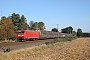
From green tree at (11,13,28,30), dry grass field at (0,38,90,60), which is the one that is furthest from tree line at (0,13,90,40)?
dry grass field at (0,38,90,60)

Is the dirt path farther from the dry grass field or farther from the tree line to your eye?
the tree line

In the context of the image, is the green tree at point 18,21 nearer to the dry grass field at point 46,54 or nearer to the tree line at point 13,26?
the tree line at point 13,26

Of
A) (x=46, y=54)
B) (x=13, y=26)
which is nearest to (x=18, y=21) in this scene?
(x=13, y=26)

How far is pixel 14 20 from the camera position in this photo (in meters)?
89.1

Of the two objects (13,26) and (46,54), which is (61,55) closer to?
(46,54)

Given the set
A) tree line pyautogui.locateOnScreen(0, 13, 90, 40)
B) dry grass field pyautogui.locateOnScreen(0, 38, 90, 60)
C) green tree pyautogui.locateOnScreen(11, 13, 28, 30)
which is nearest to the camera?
dry grass field pyautogui.locateOnScreen(0, 38, 90, 60)

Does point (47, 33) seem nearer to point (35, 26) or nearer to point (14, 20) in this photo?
point (14, 20)

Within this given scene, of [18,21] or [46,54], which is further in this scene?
[18,21]

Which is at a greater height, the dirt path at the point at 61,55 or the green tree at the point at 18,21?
the green tree at the point at 18,21

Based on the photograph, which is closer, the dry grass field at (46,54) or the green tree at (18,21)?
the dry grass field at (46,54)

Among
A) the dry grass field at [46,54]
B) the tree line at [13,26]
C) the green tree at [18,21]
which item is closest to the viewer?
the dry grass field at [46,54]

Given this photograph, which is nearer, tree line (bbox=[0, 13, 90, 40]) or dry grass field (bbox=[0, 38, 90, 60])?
dry grass field (bbox=[0, 38, 90, 60])

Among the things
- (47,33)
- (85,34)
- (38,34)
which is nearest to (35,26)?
(47,33)

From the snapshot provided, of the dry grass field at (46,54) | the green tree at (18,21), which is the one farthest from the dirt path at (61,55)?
the green tree at (18,21)
